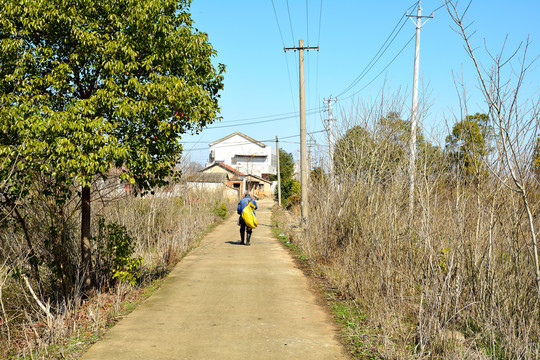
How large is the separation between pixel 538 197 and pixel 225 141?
7964cm

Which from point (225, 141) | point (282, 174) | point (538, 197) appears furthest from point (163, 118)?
point (225, 141)

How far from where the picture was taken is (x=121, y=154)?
6961 mm

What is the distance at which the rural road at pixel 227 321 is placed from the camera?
5641mm

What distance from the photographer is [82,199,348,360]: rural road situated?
18.5ft

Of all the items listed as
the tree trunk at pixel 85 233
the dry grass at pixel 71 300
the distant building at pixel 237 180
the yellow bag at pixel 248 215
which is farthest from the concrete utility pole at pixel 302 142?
the distant building at pixel 237 180

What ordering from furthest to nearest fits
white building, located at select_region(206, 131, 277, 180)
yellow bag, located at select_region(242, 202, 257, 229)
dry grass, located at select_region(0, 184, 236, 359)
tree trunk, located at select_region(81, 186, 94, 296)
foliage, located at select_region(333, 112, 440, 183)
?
white building, located at select_region(206, 131, 277, 180)
yellow bag, located at select_region(242, 202, 257, 229)
foliage, located at select_region(333, 112, 440, 183)
tree trunk, located at select_region(81, 186, 94, 296)
dry grass, located at select_region(0, 184, 236, 359)

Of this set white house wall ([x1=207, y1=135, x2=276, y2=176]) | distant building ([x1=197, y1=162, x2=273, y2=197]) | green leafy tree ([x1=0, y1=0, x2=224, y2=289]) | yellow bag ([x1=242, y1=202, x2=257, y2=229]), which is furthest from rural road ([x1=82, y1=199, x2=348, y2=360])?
white house wall ([x1=207, y1=135, x2=276, y2=176])

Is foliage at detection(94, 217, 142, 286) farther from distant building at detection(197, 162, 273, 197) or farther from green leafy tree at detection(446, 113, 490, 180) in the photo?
distant building at detection(197, 162, 273, 197)

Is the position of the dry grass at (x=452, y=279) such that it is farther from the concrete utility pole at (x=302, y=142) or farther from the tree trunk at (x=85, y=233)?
the concrete utility pole at (x=302, y=142)

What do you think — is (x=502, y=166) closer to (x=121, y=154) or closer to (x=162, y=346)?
(x=162, y=346)

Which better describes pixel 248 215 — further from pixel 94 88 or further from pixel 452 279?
pixel 452 279

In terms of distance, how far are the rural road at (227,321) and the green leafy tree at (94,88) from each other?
2116 mm

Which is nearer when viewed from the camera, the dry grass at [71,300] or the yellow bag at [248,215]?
the dry grass at [71,300]

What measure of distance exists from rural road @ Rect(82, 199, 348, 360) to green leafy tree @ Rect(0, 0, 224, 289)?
2.12m
